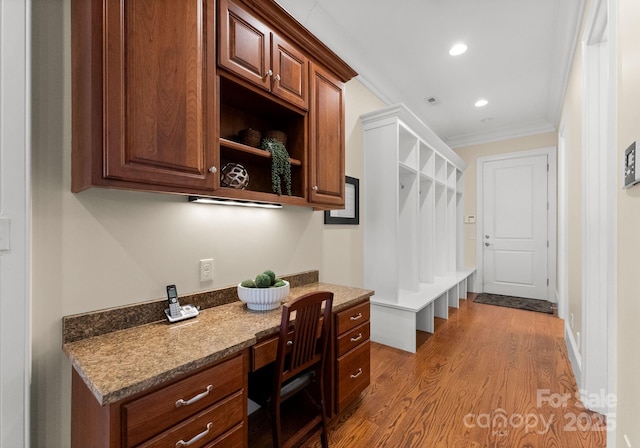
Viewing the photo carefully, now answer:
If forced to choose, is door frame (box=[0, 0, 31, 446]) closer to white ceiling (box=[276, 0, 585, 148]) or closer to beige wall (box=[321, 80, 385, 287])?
white ceiling (box=[276, 0, 585, 148])

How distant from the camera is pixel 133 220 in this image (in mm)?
1402

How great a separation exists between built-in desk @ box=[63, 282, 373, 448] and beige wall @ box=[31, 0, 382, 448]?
0.37 feet

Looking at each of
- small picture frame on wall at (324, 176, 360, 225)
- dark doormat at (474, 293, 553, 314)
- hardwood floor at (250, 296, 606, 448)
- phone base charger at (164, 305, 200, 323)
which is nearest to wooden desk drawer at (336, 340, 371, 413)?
hardwood floor at (250, 296, 606, 448)

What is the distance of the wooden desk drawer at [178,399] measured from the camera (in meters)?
0.91

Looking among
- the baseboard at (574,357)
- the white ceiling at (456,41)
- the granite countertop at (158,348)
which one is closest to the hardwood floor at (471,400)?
the baseboard at (574,357)

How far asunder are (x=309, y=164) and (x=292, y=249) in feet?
2.29

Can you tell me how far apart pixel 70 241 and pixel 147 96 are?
69 cm

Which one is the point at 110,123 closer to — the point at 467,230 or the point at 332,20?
the point at 332,20

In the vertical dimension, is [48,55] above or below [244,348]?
above

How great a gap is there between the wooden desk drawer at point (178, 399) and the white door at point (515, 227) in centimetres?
510

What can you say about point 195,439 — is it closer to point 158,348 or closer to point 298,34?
point 158,348

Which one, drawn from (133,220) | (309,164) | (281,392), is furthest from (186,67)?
(281,392)

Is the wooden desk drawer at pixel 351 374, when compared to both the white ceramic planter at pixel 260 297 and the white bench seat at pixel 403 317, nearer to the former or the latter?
the white ceramic planter at pixel 260 297

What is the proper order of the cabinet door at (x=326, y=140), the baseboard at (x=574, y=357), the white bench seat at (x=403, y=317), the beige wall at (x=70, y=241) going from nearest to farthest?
the beige wall at (x=70, y=241)
the cabinet door at (x=326, y=140)
the baseboard at (x=574, y=357)
the white bench seat at (x=403, y=317)
